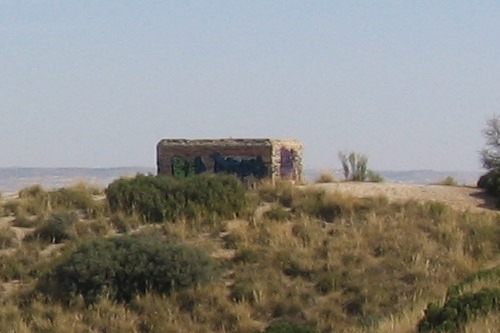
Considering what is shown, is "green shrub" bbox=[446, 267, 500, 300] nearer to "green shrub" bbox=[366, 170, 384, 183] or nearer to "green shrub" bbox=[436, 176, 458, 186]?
"green shrub" bbox=[436, 176, 458, 186]

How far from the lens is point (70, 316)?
84.8ft

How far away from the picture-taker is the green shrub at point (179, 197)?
31.5 m

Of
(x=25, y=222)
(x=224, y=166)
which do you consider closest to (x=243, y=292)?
(x=25, y=222)

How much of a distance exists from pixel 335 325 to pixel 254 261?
4033 mm

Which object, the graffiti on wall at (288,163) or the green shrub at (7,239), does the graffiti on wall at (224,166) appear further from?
the green shrub at (7,239)

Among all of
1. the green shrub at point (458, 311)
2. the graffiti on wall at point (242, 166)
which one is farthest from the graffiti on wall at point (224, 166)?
the green shrub at point (458, 311)

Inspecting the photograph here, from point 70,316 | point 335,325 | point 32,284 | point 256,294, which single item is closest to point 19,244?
point 32,284

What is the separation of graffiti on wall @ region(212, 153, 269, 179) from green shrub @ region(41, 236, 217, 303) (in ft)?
33.2

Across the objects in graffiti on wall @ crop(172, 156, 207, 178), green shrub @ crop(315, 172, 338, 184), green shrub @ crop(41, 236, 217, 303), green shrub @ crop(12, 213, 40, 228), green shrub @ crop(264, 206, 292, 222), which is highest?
graffiti on wall @ crop(172, 156, 207, 178)

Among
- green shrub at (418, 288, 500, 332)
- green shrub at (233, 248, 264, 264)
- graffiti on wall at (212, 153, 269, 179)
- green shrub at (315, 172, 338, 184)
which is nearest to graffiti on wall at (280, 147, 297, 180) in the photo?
graffiti on wall at (212, 153, 269, 179)

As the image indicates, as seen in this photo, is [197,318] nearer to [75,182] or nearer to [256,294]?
[256,294]

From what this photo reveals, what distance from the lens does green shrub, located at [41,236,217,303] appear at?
26.9 metres

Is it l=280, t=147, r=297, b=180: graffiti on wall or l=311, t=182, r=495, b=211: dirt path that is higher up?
l=280, t=147, r=297, b=180: graffiti on wall

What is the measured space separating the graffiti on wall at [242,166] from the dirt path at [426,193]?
2590 mm
